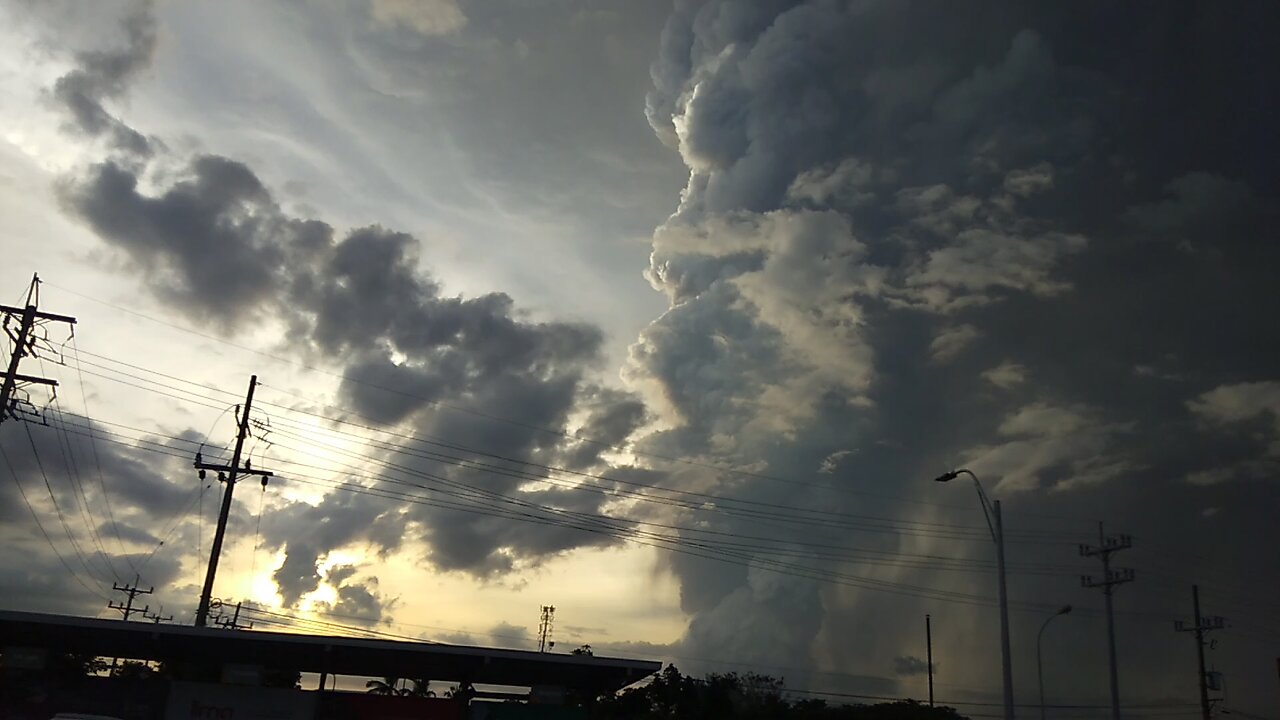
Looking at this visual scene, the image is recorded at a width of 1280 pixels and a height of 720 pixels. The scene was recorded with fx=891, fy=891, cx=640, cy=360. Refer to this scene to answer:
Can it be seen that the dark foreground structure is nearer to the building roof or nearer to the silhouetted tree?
the building roof

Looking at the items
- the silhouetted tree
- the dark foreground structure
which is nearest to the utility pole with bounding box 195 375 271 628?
the dark foreground structure

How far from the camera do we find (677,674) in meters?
80.3

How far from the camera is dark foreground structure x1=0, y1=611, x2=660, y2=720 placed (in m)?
Result: 35.4

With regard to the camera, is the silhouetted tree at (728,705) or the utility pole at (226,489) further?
→ the silhouetted tree at (728,705)

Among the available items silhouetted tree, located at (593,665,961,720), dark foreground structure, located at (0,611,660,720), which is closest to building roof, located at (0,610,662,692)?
dark foreground structure, located at (0,611,660,720)

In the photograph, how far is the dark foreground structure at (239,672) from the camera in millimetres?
35406

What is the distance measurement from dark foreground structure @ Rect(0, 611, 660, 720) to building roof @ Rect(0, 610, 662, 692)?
5 cm

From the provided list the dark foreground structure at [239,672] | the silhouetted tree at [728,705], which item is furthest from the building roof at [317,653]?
the silhouetted tree at [728,705]

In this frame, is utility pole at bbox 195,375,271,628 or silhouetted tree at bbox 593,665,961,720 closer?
utility pole at bbox 195,375,271,628

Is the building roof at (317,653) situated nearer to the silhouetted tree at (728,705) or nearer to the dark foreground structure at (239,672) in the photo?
the dark foreground structure at (239,672)

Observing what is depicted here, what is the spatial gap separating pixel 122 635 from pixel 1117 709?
177 ft

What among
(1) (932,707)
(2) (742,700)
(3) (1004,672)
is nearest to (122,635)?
(3) (1004,672)

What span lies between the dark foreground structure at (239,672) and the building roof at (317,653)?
0.15ft

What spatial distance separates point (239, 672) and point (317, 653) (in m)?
3.31
